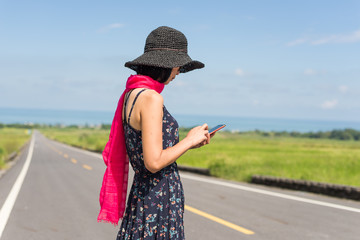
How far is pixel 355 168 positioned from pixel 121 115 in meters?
14.0

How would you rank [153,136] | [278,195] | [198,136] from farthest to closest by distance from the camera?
[278,195]
[198,136]
[153,136]

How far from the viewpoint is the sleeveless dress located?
6.72 ft

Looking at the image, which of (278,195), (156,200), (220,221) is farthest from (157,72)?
(278,195)

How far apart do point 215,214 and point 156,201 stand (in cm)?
473

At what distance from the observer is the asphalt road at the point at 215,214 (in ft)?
17.8

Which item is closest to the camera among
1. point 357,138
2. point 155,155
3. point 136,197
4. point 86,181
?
point 155,155

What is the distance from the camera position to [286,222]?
6000mm

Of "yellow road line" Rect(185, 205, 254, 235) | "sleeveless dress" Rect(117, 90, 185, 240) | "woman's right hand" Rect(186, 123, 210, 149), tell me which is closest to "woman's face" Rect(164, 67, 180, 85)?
"sleeveless dress" Rect(117, 90, 185, 240)

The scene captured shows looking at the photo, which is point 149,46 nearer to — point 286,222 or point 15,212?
point 286,222

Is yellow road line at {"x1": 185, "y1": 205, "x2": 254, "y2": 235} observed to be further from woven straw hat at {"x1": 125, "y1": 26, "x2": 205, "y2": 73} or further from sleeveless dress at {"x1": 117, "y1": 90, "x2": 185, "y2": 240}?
woven straw hat at {"x1": 125, "y1": 26, "x2": 205, "y2": 73}

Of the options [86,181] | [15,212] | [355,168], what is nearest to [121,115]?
[15,212]

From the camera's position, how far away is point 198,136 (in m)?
2.00

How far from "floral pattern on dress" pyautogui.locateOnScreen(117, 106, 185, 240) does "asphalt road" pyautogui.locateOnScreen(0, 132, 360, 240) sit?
3.23 metres

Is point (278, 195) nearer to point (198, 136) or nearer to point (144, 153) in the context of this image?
point (198, 136)
